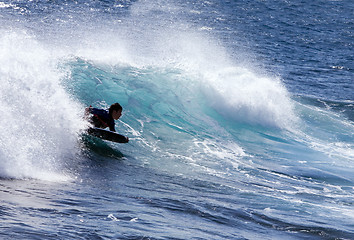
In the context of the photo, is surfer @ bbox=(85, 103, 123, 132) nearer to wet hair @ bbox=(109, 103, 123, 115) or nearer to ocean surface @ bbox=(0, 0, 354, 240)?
wet hair @ bbox=(109, 103, 123, 115)

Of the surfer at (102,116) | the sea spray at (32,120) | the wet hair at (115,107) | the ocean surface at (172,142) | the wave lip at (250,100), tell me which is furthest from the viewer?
the wave lip at (250,100)

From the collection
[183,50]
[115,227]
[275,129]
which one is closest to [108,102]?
[275,129]

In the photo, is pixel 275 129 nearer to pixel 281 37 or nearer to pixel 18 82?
pixel 18 82

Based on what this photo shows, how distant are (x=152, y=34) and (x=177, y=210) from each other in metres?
26.5

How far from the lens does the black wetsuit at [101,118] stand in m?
10.4

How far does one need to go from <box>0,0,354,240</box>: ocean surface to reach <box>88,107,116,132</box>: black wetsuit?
10.8 inches

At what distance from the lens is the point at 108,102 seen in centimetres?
1525

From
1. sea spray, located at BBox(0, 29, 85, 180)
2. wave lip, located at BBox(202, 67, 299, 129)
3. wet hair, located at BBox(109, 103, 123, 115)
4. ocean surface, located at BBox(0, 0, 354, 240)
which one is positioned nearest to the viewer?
ocean surface, located at BBox(0, 0, 354, 240)

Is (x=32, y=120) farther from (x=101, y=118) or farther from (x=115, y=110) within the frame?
(x=115, y=110)

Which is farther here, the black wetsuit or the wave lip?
the wave lip

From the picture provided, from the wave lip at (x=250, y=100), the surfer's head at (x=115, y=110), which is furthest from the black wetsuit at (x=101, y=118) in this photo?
the wave lip at (x=250, y=100)

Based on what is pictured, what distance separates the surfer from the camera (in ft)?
34.0

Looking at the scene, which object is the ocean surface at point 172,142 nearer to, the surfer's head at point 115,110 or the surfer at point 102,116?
the surfer at point 102,116

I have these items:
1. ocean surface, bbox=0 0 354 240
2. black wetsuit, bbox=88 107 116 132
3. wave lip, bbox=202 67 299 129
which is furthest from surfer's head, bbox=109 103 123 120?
wave lip, bbox=202 67 299 129
